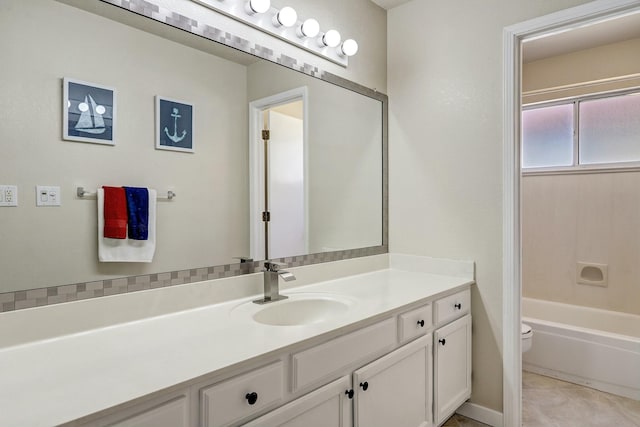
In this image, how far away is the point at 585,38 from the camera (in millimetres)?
2859

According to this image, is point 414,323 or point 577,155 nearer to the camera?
point 414,323

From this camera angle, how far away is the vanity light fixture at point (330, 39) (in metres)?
1.98

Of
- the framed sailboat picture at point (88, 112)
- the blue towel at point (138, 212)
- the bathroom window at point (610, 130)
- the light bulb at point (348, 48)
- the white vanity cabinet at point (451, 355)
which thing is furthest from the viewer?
the bathroom window at point (610, 130)

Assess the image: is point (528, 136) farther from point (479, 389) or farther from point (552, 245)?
point (479, 389)

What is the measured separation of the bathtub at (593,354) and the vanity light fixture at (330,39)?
230 cm

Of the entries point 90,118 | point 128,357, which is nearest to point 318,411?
point 128,357

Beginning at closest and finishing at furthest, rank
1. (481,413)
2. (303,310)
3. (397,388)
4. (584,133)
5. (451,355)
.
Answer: (397,388)
(303,310)
(451,355)
(481,413)
(584,133)

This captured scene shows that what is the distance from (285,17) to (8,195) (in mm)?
Answer: 1289

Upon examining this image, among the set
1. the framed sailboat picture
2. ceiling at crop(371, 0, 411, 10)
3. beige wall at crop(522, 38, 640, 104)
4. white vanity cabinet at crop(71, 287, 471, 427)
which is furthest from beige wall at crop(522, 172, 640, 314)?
the framed sailboat picture

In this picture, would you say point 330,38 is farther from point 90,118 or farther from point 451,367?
point 451,367

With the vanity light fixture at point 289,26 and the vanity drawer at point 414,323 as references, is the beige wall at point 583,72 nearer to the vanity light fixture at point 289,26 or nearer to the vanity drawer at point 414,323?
the vanity light fixture at point 289,26

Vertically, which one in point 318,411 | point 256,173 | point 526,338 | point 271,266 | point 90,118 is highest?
point 90,118

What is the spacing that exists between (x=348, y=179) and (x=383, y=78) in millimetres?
723

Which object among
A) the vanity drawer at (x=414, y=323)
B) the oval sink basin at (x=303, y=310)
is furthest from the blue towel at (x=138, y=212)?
the vanity drawer at (x=414, y=323)
